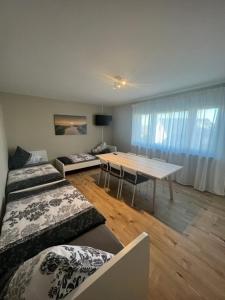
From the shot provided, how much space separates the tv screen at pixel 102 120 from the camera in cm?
500

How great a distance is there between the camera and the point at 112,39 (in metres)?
1.40

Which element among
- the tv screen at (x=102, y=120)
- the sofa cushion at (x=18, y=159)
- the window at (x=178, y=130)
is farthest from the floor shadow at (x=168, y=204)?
the tv screen at (x=102, y=120)

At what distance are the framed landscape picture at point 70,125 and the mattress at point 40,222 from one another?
273cm

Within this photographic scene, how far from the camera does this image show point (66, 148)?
180 inches

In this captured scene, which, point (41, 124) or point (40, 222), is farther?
point (41, 124)

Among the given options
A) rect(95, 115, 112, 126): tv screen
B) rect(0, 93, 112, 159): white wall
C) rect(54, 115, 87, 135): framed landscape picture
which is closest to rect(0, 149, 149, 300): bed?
rect(0, 93, 112, 159): white wall

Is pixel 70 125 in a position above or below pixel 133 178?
above

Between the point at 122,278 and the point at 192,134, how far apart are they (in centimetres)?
313

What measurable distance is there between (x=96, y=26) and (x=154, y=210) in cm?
258

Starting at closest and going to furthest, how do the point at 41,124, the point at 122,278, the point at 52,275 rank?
the point at 52,275, the point at 122,278, the point at 41,124

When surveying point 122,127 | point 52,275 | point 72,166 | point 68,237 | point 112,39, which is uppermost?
point 112,39

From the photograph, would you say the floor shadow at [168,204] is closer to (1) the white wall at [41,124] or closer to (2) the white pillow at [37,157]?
(2) the white pillow at [37,157]

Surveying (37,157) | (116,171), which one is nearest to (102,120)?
(37,157)

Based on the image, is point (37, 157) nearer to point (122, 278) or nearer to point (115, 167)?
point (115, 167)
